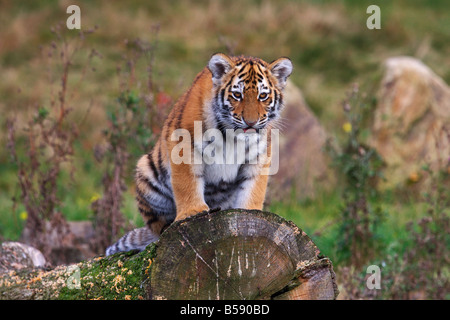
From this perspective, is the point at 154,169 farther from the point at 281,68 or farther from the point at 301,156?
the point at 301,156

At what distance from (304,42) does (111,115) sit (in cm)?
1025

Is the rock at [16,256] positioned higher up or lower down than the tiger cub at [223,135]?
lower down

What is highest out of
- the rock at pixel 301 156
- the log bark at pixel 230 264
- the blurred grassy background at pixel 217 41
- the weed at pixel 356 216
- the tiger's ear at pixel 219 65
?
the blurred grassy background at pixel 217 41

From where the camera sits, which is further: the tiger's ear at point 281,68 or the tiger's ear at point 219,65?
the tiger's ear at point 281,68

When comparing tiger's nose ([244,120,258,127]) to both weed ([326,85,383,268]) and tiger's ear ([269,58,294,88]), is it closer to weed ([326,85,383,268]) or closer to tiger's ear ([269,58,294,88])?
tiger's ear ([269,58,294,88])

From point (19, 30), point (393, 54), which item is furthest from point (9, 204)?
point (393, 54)

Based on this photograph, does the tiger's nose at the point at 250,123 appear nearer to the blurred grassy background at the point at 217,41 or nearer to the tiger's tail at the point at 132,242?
the tiger's tail at the point at 132,242

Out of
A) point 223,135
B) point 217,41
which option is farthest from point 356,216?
point 217,41

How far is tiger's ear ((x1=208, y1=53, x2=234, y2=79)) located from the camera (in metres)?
4.72

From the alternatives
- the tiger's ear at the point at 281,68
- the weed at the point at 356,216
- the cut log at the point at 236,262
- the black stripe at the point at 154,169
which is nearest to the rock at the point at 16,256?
the black stripe at the point at 154,169

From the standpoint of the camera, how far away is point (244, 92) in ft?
15.1

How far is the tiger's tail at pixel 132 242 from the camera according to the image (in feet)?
16.4

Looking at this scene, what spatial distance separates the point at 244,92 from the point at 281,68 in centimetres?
49

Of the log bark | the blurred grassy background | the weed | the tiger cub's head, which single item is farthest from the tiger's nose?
the blurred grassy background
